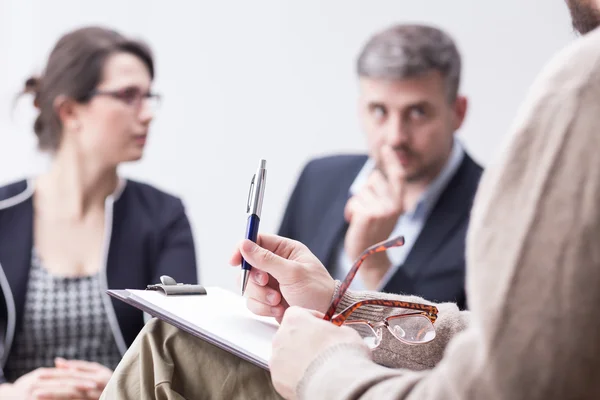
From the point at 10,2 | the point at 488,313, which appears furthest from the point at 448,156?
the point at 488,313

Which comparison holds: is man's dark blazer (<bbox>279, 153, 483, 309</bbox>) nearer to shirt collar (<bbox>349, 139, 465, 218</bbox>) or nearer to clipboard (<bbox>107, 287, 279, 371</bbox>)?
shirt collar (<bbox>349, 139, 465, 218</bbox>)

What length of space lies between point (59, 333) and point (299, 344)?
148 cm

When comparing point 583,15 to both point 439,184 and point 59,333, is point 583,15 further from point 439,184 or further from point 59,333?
point 59,333

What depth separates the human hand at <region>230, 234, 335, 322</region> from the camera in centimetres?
99

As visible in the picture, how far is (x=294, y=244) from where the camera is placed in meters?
1.08

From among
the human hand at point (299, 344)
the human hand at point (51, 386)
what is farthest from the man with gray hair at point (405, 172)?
the human hand at point (299, 344)

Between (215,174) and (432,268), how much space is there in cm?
75

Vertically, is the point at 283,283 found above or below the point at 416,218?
above

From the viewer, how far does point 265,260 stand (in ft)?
3.22

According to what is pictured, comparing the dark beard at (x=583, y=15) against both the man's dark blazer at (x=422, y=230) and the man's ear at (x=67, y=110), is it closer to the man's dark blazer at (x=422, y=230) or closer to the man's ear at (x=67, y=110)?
the man's dark blazer at (x=422, y=230)

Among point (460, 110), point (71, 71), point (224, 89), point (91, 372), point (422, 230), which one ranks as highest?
point (71, 71)

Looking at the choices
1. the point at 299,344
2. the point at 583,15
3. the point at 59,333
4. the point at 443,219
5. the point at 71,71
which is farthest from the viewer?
the point at 71,71

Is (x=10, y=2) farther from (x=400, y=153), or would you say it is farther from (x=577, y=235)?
(x=577, y=235)

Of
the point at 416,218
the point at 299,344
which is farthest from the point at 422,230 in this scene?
the point at 299,344
